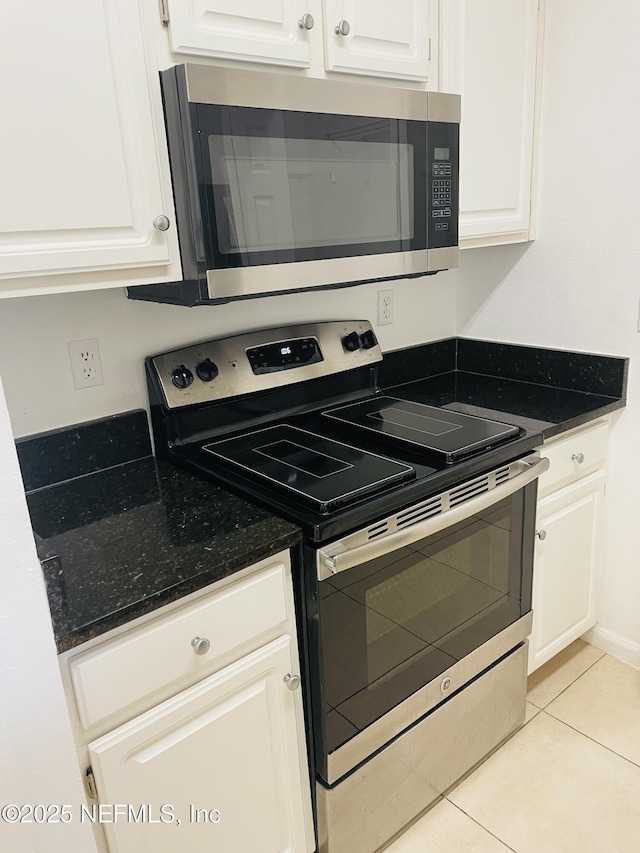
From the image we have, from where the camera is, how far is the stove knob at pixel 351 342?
1895mm

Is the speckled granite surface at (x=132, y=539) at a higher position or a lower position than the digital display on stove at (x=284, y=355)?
lower

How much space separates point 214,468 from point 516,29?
142 cm

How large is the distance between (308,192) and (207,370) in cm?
51

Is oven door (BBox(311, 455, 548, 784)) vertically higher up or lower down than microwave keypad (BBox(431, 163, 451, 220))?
lower down

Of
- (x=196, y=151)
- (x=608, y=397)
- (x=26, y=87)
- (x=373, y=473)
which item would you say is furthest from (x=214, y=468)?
(x=608, y=397)

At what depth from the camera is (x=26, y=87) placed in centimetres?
104

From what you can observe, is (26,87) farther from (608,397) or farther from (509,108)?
(608,397)

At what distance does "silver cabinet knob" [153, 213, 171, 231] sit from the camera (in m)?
1.22

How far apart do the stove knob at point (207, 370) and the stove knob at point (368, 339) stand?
1.63 ft

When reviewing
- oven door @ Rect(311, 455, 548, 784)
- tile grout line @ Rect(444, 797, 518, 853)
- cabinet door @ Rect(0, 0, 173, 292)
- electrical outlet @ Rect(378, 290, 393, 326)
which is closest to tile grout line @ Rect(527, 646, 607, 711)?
oven door @ Rect(311, 455, 548, 784)

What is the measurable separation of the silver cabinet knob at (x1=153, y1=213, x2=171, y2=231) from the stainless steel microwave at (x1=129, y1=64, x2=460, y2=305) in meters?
0.04

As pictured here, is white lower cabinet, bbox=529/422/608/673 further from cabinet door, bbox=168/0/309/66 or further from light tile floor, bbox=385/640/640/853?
cabinet door, bbox=168/0/309/66

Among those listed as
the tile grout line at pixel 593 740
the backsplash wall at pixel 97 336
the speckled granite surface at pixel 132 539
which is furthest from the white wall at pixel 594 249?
the speckled granite surface at pixel 132 539

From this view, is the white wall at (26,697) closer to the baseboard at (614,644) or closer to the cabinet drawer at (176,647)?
the cabinet drawer at (176,647)
